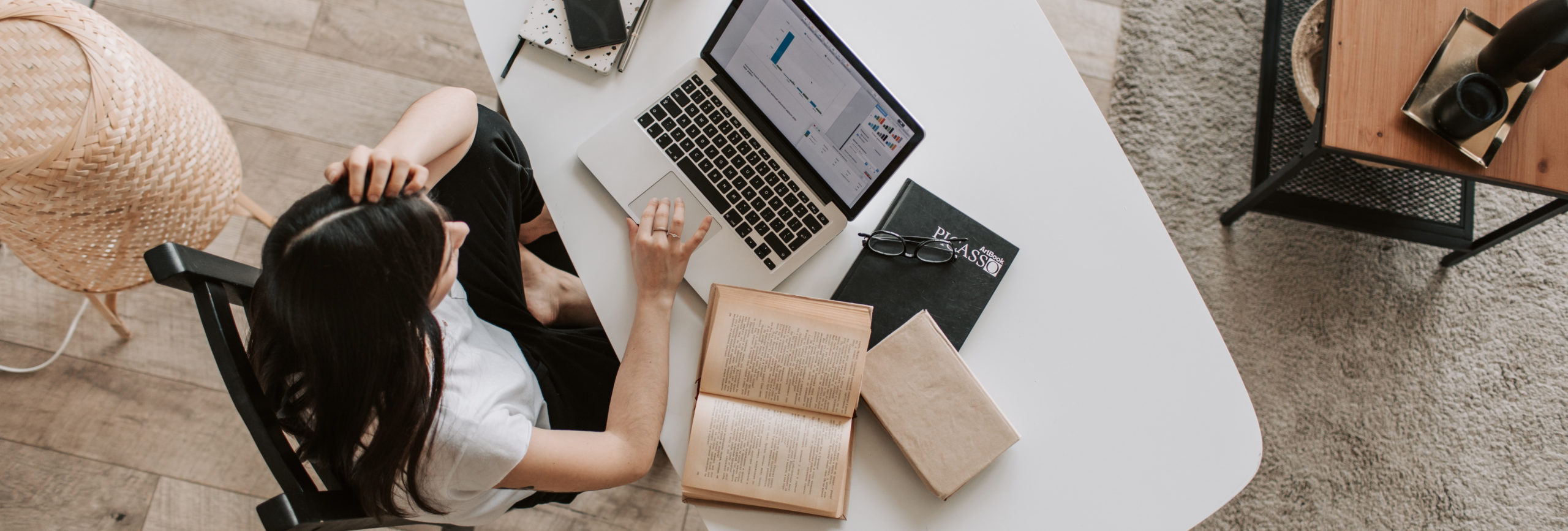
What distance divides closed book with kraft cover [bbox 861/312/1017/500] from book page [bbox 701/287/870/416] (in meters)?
0.04

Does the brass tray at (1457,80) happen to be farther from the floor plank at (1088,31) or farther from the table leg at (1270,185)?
the floor plank at (1088,31)

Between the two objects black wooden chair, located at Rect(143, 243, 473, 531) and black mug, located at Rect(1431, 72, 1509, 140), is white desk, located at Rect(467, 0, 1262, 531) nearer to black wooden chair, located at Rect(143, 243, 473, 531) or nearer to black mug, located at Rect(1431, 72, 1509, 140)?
black wooden chair, located at Rect(143, 243, 473, 531)

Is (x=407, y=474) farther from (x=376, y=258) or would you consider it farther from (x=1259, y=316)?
(x=1259, y=316)

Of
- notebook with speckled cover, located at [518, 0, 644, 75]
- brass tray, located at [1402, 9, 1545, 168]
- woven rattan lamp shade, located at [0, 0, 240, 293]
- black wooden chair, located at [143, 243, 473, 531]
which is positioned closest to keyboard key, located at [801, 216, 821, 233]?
notebook with speckled cover, located at [518, 0, 644, 75]

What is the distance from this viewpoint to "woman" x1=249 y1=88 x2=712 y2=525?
678mm

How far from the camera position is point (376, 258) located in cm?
68

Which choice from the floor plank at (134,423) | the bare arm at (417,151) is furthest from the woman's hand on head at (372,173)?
the floor plank at (134,423)

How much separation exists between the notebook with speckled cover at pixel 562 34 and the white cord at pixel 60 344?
4.03ft

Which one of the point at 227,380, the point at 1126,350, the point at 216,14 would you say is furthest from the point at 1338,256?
the point at 216,14

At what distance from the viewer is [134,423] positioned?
1.43m

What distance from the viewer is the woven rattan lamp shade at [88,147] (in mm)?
925

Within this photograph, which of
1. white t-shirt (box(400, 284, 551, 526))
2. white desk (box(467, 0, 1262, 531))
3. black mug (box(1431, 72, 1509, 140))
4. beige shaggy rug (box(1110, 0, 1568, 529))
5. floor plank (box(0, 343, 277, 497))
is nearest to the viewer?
white t-shirt (box(400, 284, 551, 526))

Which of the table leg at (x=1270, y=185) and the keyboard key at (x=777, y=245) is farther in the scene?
the table leg at (x=1270, y=185)

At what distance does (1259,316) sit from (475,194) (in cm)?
158
